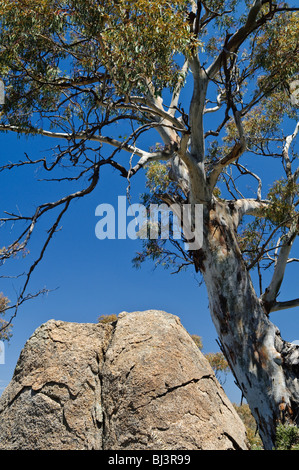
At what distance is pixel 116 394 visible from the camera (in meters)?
4.84

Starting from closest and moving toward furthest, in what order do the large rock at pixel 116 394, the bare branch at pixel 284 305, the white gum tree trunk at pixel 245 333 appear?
the large rock at pixel 116 394 < the white gum tree trunk at pixel 245 333 < the bare branch at pixel 284 305

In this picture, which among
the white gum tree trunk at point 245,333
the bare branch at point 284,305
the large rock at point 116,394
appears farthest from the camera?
the bare branch at point 284,305

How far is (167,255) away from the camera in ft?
41.6

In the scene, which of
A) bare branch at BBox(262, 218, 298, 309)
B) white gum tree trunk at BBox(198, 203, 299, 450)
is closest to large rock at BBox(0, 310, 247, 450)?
white gum tree trunk at BBox(198, 203, 299, 450)

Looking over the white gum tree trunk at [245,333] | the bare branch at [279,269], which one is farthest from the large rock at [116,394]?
→ the bare branch at [279,269]

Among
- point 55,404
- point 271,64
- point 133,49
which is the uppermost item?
point 271,64

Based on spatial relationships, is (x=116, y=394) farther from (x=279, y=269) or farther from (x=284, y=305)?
(x=279, y=269)

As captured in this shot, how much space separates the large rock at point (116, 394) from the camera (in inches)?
181

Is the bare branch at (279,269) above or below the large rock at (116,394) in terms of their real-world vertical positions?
above

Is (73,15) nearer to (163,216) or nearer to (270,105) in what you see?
(163,216)

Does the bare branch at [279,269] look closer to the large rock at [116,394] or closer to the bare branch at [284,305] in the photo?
the bare branch at [284,305]

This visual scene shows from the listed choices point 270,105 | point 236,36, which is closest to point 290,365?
point 236,36

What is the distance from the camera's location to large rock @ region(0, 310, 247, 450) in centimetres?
461
